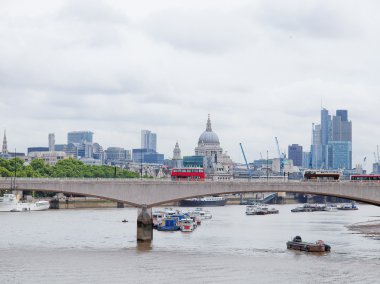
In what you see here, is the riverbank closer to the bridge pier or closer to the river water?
the river water

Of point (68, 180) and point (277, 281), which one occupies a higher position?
point (68, 180)

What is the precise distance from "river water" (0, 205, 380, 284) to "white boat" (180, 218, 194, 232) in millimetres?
1169

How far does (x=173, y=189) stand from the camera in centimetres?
9675

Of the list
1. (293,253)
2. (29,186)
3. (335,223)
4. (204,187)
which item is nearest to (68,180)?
(29,186)

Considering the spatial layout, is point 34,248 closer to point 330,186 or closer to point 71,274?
point 71,274

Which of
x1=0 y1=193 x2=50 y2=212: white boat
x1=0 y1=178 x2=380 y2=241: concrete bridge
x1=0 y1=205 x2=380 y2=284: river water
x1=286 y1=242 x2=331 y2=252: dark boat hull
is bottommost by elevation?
x1=0 y1=205 x2=380 y2=284: river water

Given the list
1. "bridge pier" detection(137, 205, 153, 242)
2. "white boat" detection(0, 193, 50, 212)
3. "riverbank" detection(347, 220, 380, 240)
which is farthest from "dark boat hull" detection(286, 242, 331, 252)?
"white boat" detection(0, 193, 50, 212)

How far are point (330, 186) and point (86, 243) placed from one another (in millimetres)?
23834

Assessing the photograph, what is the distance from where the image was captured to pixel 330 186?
9500 centimetres

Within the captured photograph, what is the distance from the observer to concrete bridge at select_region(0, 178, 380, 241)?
94.8 m

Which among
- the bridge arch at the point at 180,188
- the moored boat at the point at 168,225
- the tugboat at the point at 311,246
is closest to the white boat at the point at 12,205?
the moored boat at the point at 168,225

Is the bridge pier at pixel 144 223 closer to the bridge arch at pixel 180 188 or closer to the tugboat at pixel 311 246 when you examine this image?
the bridge arch at pixel 180 188

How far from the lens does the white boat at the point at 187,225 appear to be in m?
117

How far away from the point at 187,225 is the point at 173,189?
2095 cm
